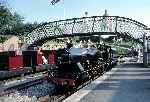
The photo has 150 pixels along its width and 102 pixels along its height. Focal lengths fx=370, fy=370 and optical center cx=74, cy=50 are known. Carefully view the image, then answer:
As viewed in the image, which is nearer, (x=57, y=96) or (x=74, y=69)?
(x=57, y=96)

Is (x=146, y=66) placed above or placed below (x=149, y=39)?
below

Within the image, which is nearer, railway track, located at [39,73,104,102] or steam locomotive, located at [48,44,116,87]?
railway track, located at [39,73,104,102]

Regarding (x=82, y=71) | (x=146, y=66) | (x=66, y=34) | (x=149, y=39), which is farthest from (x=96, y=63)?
(x=66, y=34)

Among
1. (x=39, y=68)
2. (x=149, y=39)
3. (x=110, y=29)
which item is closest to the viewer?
(x=39, y=68)

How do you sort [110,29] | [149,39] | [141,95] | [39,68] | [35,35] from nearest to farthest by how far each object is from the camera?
1. [141,95]
2. [39,68]
3. [149,39]
4. [110,29]
5. [35,35]

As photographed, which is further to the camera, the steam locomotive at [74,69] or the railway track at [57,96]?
the steam locomotive at [74,69]

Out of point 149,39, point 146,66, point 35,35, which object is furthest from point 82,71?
point 35,35

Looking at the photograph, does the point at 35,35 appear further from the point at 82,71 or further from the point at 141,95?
the point at 141,95

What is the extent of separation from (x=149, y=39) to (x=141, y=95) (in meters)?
36.3

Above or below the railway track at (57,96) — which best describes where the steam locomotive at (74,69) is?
above

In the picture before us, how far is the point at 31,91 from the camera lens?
71.1ft

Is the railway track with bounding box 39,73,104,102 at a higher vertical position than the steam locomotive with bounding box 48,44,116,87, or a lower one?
lower

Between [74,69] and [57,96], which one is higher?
[74,69]

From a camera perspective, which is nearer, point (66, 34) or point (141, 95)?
point (141, 95)
